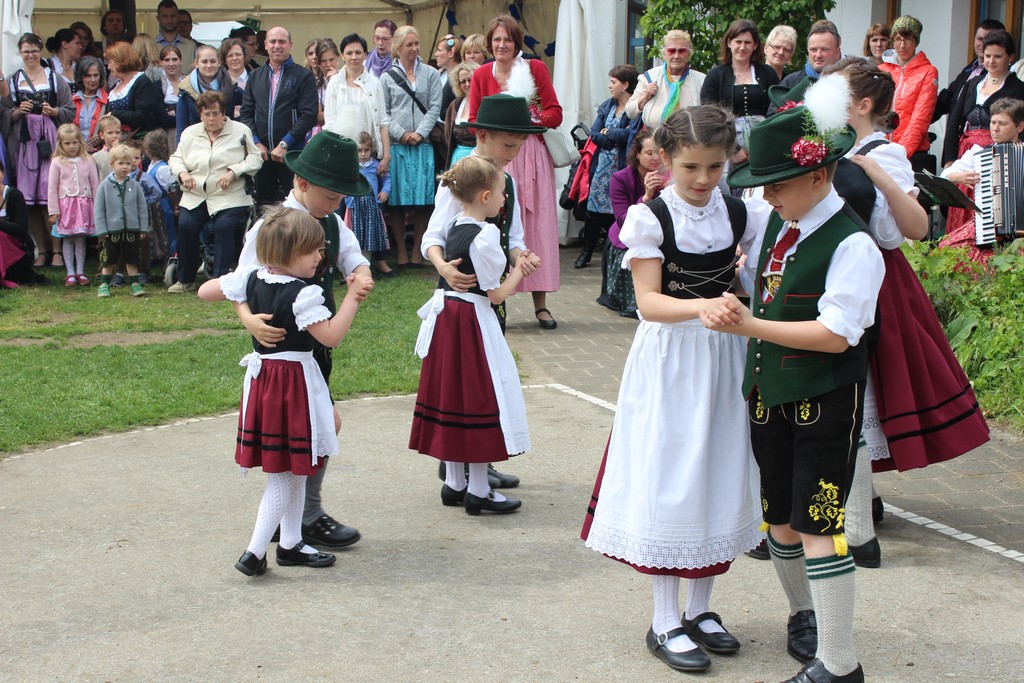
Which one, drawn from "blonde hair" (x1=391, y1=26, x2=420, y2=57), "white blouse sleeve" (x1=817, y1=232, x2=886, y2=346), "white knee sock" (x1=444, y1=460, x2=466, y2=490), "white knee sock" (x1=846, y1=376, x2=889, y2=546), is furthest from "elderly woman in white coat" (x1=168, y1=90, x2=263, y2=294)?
"white blouse sleeve" (x1=817, y1=232, x2=886, y2=346)

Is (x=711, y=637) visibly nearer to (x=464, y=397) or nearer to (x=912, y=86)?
(x=464, y=397)

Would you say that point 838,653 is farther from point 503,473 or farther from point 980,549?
point 503,473

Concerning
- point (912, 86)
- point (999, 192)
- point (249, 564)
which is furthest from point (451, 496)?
point (912, 86)

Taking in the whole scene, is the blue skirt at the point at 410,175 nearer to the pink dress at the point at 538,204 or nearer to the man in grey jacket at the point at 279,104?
the man in grey jacket at the point at 279,104

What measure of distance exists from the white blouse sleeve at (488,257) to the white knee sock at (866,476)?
167 centimetres

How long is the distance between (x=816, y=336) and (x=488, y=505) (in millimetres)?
2397

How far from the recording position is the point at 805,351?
11.4ft

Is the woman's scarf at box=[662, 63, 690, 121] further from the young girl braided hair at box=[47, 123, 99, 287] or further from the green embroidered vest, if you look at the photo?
the green embroidered vest

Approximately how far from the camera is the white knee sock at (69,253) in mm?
12008

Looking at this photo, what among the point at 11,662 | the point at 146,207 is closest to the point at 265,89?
the point at 146,207

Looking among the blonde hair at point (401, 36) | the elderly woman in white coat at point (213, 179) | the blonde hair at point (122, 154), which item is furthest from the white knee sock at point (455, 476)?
the blonde hair at point (401, 36)

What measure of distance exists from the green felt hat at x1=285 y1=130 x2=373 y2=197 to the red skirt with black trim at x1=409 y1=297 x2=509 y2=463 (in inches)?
31.9

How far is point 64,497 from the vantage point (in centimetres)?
563

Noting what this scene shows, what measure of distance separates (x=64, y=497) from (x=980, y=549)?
4130 millimetres
